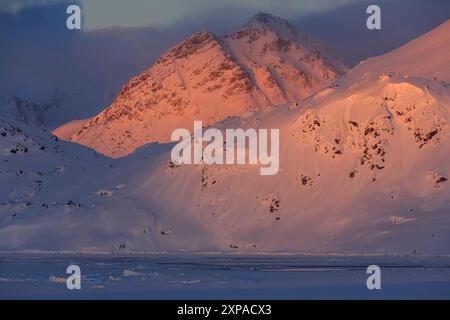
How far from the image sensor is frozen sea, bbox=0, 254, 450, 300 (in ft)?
227

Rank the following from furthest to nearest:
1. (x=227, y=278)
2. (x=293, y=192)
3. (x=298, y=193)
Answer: (x=293, y=192) < (x=298, y=193) < (x=227, y=278)

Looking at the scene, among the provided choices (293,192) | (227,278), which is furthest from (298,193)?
(227,278)

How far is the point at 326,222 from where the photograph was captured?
147 meters

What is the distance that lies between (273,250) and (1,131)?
6460 cm

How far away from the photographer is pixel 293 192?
158 m

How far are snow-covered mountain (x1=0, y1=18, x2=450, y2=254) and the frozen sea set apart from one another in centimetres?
3200

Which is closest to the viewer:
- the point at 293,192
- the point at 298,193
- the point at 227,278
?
the point at 227,278

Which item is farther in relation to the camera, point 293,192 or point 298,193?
point 293,192

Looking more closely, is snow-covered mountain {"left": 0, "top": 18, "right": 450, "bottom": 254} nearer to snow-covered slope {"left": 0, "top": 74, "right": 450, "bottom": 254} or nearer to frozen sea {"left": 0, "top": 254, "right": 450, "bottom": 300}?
snow-covered slope {"left": 0, "top": 74, "right": 450, "bottom": 254}

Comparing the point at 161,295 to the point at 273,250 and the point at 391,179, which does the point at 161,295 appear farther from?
the point at 391,179

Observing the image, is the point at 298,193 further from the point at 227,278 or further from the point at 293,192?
the point at 227,278

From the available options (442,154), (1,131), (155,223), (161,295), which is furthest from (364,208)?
(161,295)

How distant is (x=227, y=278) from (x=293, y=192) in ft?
245

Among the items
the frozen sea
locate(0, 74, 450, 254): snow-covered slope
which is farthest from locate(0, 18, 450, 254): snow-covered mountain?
the frozen sea
